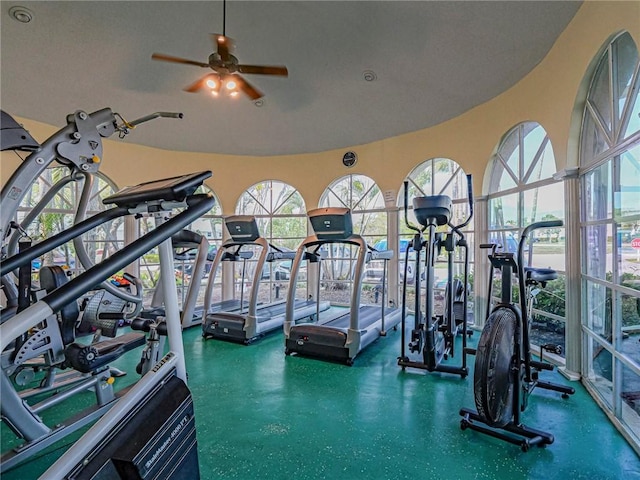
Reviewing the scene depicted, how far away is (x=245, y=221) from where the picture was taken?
501cm

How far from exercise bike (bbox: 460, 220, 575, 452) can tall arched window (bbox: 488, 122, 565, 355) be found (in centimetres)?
152

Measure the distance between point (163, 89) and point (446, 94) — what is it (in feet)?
13.4

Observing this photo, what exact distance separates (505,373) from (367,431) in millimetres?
1135

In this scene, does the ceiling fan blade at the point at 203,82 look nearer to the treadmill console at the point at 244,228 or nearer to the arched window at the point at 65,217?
the treadmill console at the point at 244,228

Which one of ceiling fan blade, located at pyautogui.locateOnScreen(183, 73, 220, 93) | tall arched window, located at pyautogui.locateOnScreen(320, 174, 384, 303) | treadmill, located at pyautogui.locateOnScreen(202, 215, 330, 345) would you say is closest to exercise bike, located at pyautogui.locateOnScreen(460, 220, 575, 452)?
treadmill, located at pyautogui.locateOnScreen(202, 215, 330, 345)

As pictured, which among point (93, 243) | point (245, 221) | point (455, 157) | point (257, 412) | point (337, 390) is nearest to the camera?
point (257, 412)

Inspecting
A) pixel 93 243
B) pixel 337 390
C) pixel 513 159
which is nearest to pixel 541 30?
pixel 513 159

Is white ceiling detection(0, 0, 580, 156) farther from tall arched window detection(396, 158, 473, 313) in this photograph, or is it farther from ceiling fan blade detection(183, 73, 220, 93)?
tall arched window detection(396, 158, 473, 313)

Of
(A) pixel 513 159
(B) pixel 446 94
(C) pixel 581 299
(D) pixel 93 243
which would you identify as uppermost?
(B) pixel 446 94

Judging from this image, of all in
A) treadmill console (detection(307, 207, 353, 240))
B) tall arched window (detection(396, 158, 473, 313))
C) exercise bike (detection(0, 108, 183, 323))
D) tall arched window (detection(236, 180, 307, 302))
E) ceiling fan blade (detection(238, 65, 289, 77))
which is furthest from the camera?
tall arched window (detection(236, 180, 307, 302))

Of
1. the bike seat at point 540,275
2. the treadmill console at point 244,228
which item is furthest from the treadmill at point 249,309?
the bike seat at point 540,275

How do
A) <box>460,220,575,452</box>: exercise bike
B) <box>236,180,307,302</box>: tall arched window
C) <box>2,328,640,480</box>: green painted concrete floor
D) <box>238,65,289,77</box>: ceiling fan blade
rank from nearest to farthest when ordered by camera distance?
1. <box>2,328,640,480</box>: green painted concrete floor
2. <box>460,220,575,452</box>: exercise bike
3. <box>238,65,289,77</box>: ceiling fan blade
4. <box>236,180,307,302</box>: tall arched window

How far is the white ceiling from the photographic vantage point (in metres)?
3.18

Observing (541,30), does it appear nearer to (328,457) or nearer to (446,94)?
(446,94)
